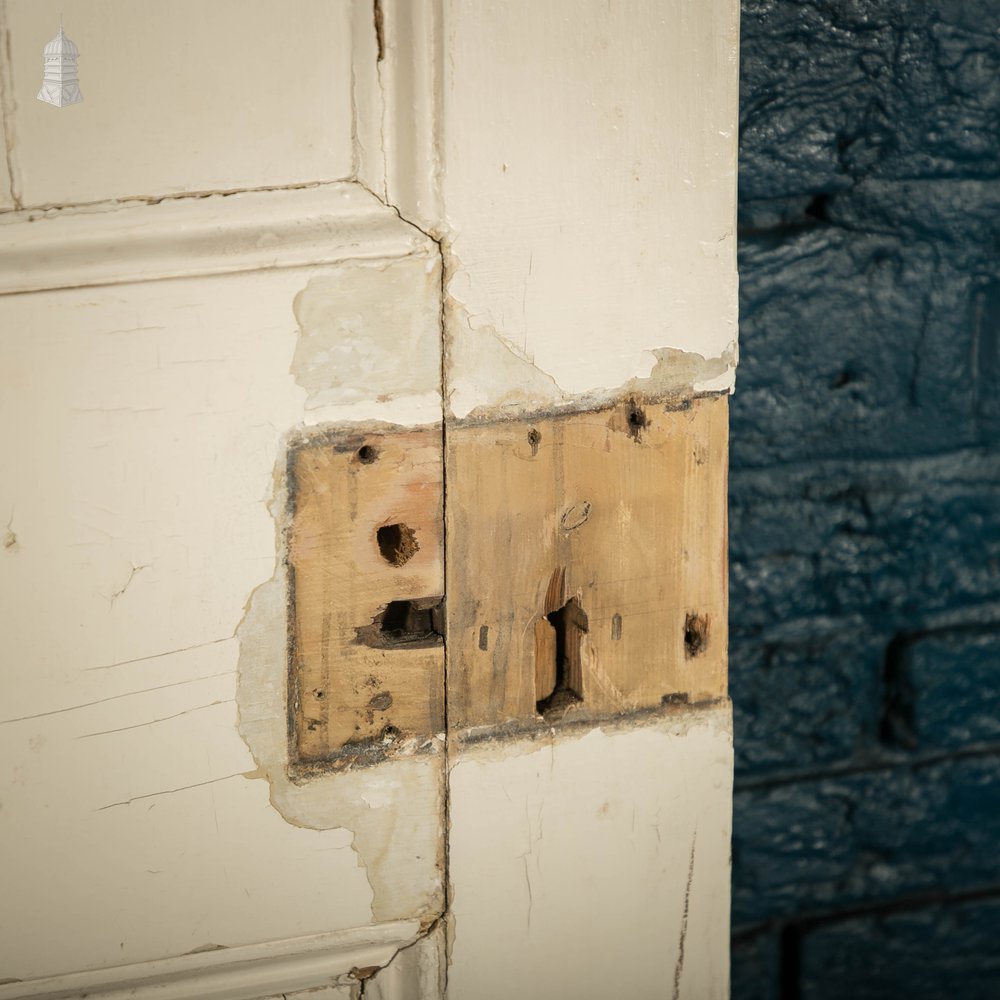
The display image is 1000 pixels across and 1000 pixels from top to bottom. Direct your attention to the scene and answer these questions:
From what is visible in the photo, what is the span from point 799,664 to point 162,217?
1.03 m

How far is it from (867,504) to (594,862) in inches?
26.4

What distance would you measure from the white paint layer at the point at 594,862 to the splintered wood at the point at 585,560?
0.16 feet

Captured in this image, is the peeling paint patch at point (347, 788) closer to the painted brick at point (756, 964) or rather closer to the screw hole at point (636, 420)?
the screw hole at point (636, 420)

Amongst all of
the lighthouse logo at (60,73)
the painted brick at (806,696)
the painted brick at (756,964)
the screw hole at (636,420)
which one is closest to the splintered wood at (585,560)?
the screw hole at (636,420)

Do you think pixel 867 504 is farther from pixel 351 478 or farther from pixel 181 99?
pixel 181 99

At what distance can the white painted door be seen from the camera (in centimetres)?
89

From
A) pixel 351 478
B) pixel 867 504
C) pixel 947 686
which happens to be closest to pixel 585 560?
pixel 351 478

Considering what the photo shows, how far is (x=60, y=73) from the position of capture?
84 centimetres

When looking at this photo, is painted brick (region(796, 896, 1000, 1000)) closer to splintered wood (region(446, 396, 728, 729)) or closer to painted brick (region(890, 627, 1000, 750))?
painted brick (region(890, 627, 1000, 750))

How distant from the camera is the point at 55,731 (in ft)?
3.08

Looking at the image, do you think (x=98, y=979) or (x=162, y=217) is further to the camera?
(x=98, y=979)

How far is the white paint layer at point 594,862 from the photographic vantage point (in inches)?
42.1

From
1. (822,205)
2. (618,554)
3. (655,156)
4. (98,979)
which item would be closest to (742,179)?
(822,205)

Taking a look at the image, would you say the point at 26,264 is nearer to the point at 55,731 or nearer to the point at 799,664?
the point at 55,731
